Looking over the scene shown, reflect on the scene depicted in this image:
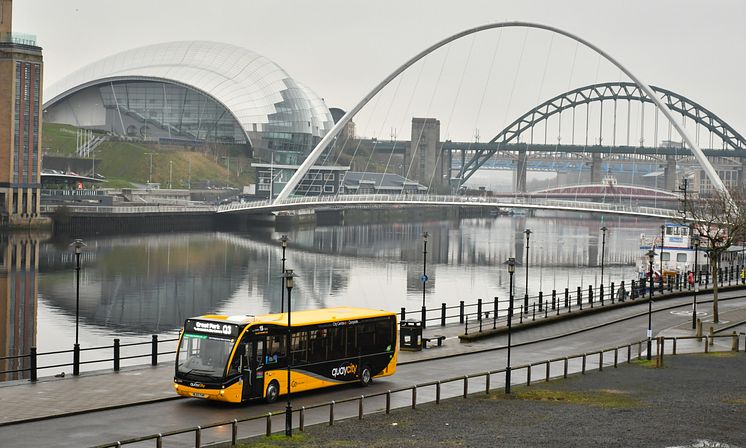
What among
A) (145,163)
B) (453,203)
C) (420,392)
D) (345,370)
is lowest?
(420,392)

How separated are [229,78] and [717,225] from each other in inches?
4892

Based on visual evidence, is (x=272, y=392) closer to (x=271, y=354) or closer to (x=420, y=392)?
(x=271, y=354)

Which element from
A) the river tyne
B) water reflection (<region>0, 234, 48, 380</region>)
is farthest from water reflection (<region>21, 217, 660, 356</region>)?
water reflection (<region>0, 234, 48, 380</region>)

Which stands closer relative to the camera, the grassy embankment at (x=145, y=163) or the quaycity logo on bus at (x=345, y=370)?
the quaycity logo on bus at (x=345, y=370)

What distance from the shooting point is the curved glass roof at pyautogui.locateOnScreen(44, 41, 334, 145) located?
192m

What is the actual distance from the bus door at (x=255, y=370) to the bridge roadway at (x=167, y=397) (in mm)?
451

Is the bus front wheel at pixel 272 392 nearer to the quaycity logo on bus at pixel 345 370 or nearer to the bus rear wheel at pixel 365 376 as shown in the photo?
the quaycity logo on bus at pixel 345 370

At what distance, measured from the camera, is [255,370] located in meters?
29.4

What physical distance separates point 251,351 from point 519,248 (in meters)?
97.1

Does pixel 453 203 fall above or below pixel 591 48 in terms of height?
A: below

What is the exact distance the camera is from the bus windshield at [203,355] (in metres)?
29.0

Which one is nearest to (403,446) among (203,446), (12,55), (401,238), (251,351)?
(203,446)

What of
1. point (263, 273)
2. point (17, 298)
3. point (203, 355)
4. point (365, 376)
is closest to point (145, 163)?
point (263, 273)

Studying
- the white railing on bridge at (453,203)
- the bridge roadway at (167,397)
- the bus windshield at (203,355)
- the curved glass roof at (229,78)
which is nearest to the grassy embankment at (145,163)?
the curved glass roof at (229,78)
